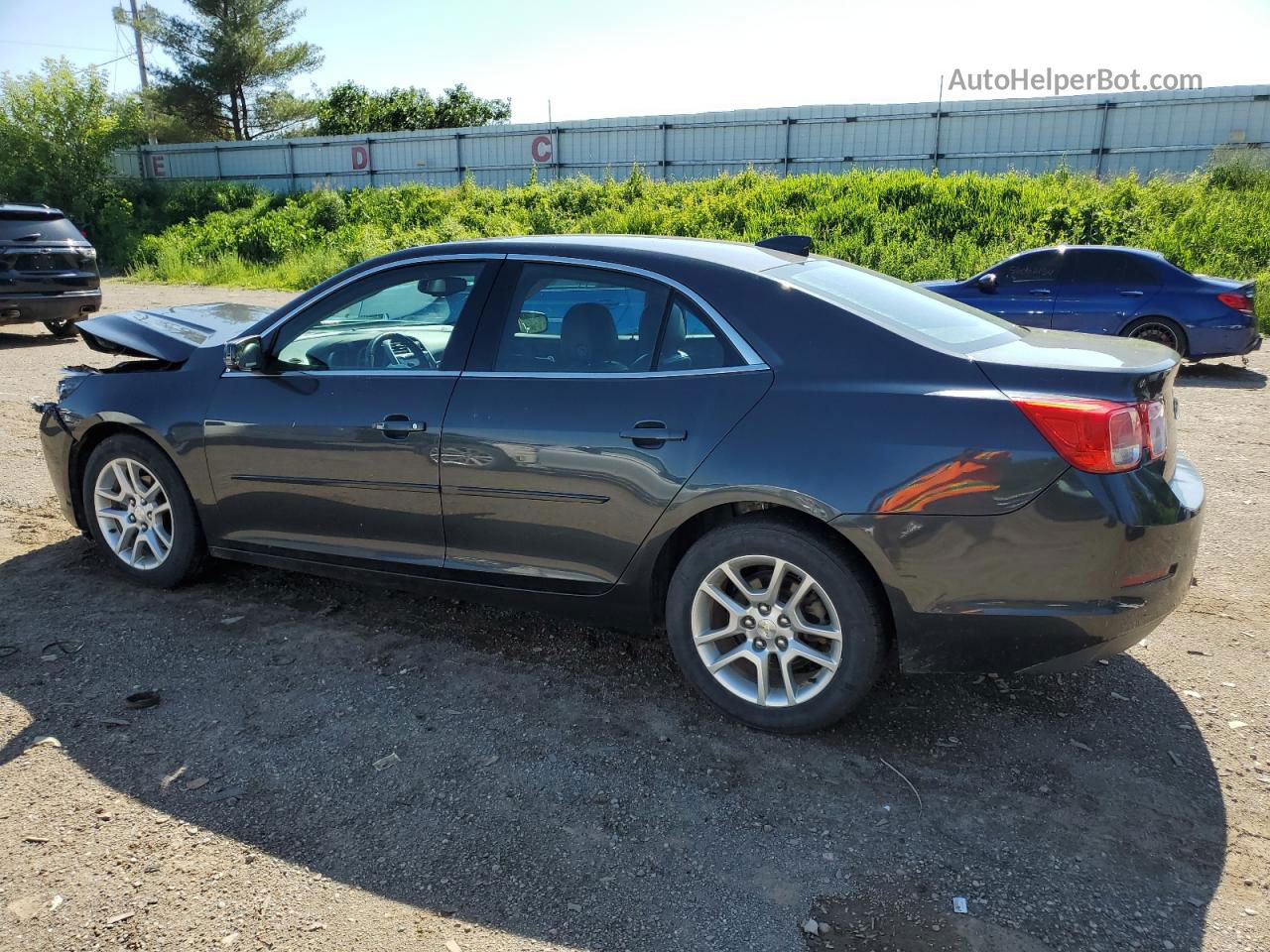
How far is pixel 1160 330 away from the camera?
423 inches

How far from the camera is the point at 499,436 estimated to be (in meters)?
3.58

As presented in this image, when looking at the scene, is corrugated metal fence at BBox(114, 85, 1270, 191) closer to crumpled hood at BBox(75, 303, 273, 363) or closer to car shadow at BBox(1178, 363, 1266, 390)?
car shadow at BBox(1178, 363, 1266, 390)

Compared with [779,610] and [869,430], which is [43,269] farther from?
[869,430]

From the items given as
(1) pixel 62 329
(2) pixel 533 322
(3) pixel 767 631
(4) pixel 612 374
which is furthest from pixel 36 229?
(3) pixel 767 631

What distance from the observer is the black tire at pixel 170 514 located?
4430 millimetres

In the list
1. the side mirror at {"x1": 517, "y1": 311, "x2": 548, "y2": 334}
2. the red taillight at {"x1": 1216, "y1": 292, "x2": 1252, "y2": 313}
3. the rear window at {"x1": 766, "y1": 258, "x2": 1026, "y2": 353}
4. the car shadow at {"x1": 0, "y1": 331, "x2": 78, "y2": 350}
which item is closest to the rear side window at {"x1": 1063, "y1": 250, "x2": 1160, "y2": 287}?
the red taillight at {"x1": 1216, "y1": 292, "x2": 1252, "y2": 313}

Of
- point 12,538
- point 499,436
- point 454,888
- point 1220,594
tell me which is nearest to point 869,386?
point 499,436

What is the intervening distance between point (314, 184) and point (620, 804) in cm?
3356

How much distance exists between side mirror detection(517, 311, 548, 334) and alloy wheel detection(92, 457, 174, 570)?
2.00 metres

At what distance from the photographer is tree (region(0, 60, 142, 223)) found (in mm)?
32656

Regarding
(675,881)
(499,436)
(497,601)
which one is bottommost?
(675,881)

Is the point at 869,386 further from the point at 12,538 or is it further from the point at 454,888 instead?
the point at 12,538

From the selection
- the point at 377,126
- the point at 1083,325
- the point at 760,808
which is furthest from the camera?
the point at 377,126

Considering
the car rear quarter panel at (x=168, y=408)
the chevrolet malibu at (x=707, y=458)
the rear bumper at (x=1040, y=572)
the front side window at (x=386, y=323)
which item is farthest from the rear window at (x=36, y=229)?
the rear bumper at (x=1040, y=572)
